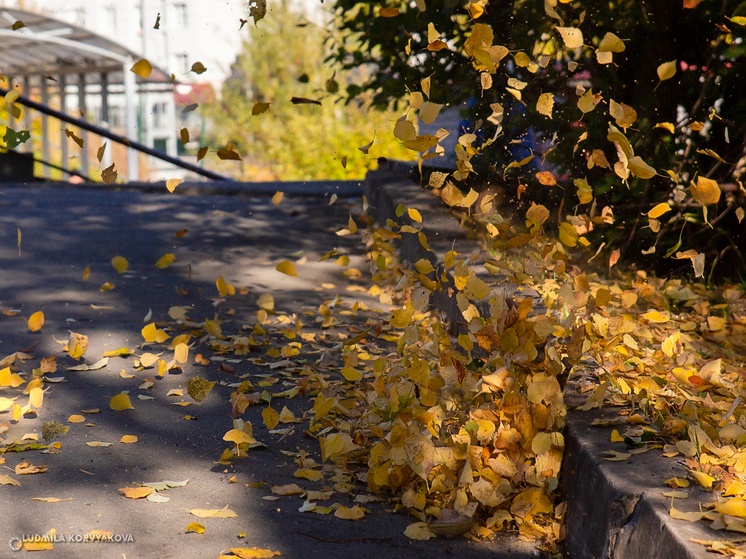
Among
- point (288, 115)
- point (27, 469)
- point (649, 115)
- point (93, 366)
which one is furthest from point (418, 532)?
point (288, 115)

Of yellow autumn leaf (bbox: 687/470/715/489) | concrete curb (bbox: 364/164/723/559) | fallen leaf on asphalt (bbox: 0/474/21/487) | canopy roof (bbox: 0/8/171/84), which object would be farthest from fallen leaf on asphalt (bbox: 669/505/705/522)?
canopy roof (bbox: 0/8/171/84)

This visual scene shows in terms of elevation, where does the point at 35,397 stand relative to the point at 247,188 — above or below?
below

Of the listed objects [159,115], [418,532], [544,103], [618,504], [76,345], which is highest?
[159,115]

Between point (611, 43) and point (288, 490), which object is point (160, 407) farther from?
point (611, 43)

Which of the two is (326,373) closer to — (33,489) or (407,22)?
(33,489)

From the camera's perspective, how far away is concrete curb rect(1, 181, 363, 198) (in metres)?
7.74

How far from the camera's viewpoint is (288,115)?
15195mm

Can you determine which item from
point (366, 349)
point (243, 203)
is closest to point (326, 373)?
point (366, 349)

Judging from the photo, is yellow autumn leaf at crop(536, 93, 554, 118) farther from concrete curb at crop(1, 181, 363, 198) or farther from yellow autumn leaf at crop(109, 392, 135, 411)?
concrete curb at crop(1, 181, 363, 198)

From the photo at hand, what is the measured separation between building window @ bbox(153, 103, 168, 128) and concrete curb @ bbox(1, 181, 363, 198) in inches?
731

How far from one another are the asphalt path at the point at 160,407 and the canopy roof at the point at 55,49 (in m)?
5.79

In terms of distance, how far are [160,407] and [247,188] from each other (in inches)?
226

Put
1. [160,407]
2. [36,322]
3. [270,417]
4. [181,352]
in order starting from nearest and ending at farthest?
[270,417]
[160,407]
[181,352]
[36,322]

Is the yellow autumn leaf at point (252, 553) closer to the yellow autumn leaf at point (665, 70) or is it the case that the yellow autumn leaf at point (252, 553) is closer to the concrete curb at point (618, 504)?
the concrete curb at point (618, 504)
